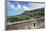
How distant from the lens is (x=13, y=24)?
1.27 meters

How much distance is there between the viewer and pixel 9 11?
1271 mm

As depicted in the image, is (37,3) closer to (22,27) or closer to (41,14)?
(41,14)

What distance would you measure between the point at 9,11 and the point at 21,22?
21 cm

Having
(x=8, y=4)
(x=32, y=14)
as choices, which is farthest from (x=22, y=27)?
(x=8, y=4)

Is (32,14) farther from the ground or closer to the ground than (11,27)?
farther from the ground

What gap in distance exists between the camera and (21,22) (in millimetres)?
1287
